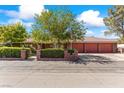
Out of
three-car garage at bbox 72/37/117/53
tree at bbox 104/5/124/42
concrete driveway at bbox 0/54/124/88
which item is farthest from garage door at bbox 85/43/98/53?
concrete driveway at bbox 0/54/124/88

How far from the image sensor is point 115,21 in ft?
119

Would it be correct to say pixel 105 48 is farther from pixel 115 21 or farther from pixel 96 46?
pixel 115 21

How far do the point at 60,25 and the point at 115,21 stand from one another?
13.4 meters

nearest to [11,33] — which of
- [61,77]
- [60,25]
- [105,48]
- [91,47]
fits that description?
[60,25]

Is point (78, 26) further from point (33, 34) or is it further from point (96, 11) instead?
point (96, 11)

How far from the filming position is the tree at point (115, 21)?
3519 cm

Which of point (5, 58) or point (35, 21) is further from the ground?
point (35, 21)

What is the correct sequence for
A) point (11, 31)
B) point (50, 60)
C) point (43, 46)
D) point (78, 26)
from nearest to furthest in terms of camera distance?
point (50, 60), point (78, 26), point (11, 31), point (43, 46)

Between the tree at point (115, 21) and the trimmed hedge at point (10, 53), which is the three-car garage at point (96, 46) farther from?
the trimmed hedge at point (10, 53)

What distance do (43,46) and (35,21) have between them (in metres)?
13.0

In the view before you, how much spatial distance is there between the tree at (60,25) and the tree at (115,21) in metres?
11.2
